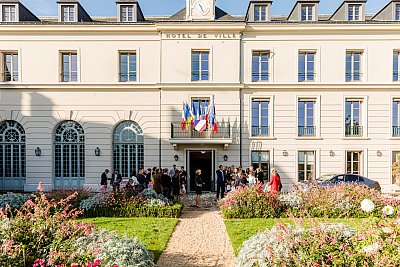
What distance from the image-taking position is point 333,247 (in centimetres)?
417

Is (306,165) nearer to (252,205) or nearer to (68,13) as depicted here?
(252,205)

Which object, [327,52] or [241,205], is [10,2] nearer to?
[241,205]

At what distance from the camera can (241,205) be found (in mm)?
9938

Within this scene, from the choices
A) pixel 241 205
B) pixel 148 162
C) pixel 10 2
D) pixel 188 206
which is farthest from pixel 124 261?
pixel 10 2

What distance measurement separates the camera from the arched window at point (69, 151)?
17328 millimetres

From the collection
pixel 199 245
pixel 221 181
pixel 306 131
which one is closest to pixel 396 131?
pixel 306 131

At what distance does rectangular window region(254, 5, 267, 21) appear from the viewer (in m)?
18.0

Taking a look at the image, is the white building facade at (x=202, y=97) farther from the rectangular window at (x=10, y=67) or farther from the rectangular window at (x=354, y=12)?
the rectangular window at (x=354, y=12)

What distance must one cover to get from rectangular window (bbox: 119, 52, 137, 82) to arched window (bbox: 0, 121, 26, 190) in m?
7.38

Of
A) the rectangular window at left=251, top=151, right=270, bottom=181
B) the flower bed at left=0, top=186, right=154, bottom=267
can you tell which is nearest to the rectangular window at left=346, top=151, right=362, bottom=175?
the rectangular window at left=251, top=151, right=270, bottom=181

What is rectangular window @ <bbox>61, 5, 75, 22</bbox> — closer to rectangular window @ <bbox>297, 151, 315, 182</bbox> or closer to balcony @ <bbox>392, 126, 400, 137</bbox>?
rectangular window @ <bbox>297, 151, 315, 182</bbox>

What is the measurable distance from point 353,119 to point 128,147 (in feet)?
47.7

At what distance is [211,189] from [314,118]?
803 cm

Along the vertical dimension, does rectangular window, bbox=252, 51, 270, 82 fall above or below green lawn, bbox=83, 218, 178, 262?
above
